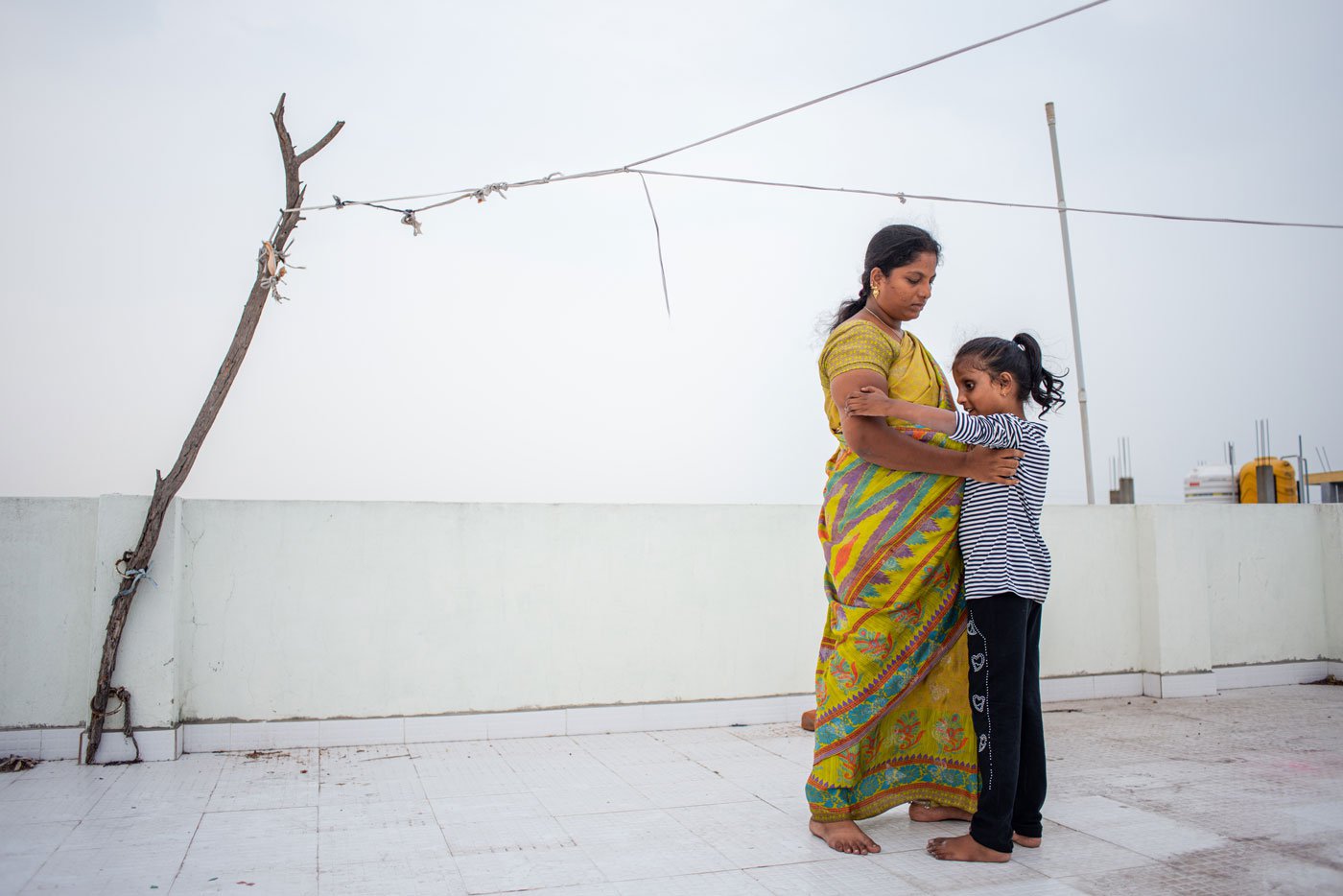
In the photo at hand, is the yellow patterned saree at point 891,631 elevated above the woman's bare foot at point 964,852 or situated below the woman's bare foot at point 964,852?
above

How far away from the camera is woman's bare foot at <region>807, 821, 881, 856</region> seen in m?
2.30

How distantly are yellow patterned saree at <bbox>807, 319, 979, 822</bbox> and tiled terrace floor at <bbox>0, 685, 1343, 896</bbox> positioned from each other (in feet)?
0.52

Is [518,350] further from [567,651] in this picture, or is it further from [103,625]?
[103,625]

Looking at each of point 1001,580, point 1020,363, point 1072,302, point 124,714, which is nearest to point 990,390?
point 1020,363

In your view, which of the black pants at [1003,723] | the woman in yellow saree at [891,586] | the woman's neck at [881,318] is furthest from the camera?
the woman's neck at [881,318]

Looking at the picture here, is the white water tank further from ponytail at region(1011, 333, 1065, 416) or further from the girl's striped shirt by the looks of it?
the girl's striped shirt

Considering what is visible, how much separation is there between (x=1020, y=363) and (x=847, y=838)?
1244 mm

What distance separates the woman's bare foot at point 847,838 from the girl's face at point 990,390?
109 cm

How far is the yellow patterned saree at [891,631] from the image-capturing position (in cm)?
239

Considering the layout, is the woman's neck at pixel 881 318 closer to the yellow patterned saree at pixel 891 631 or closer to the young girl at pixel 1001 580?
the yellow patterned saree at pixel 891 631

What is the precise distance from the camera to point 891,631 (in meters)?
2.41

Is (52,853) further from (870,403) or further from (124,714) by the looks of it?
(870,403)

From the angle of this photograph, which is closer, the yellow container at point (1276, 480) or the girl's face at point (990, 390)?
the girl's face at point (990, 390)

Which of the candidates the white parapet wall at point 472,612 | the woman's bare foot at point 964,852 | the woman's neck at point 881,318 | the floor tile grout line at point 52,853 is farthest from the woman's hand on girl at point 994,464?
the floor tile grout line at point 52,853
